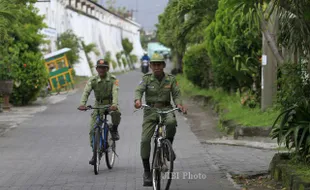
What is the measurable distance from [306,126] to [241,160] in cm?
332

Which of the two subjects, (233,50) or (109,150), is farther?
(233,50)

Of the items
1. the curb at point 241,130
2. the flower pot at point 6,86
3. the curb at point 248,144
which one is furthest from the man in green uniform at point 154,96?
the flower pot at point 6,86

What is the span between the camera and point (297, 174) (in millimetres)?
8531

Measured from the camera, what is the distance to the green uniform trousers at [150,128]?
30.8 ft

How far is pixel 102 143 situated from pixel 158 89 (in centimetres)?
202

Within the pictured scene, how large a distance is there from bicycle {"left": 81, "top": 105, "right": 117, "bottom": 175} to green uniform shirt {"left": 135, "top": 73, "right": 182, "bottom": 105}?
1609mm

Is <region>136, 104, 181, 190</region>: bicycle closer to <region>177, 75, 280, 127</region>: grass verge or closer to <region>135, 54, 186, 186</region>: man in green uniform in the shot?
<region>135, 54, 186, 186</region>: man in green uniform

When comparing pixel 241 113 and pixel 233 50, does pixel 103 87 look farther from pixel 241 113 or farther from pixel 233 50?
pixel 233 50

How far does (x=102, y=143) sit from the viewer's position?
1128cm

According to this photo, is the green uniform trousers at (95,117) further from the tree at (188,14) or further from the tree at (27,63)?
the tree at (27,63)

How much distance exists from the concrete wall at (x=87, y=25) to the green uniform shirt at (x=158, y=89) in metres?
29.9

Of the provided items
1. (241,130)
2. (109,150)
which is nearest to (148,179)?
(109,150)

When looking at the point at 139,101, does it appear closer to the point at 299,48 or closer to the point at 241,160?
the point at 299,48

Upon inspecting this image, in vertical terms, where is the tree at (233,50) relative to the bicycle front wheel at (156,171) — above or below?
above
